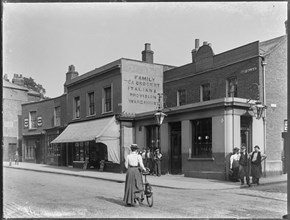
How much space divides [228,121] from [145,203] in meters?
6.87

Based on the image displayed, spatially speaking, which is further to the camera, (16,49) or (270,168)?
(270,168)

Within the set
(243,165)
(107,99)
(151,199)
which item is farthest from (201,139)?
(151,199)

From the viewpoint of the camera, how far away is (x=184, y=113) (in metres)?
15.8

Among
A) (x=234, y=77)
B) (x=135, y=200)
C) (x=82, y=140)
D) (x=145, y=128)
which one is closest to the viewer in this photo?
(x=135, y=200)

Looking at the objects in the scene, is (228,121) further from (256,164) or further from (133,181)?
(133,181)

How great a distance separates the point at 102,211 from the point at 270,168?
9.70 meters

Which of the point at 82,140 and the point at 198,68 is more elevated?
the point at 198,68

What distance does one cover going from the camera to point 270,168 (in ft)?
49.3

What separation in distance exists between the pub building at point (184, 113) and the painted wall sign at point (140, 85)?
0.12 ft

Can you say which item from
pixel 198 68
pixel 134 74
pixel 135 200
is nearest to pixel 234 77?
pixel 198 68

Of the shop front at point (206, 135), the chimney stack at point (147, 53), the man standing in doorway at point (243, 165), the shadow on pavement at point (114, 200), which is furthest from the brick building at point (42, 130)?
the chimney stack at point (147, 53)

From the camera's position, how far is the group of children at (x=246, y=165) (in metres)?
13.4

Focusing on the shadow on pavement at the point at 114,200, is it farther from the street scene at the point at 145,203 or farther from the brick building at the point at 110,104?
the brick building at the point at 110,104

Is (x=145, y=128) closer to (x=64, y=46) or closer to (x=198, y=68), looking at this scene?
(x=64, y=46)
